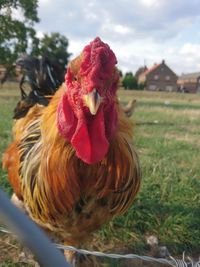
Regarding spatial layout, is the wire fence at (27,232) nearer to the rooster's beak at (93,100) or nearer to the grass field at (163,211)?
the rooster's beak at (93,100)

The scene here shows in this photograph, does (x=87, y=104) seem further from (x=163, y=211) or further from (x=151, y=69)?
(x=151, y=69)

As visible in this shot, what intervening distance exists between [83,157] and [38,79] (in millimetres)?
1869

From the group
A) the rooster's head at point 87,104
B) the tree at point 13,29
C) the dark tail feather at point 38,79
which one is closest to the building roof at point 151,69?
the tree at point 13,29

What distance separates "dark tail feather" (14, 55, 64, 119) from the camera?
3610 millimetres

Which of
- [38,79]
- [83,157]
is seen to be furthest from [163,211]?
[83,157]

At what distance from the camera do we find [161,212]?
3799 millimetres

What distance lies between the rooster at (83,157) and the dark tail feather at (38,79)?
3.61 feet

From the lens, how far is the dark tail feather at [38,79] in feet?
11.8

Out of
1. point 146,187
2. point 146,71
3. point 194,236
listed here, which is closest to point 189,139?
point 146,187

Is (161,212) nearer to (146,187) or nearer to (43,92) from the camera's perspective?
(146,187)

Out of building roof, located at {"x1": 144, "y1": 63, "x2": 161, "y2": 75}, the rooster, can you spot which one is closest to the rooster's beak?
the rooster

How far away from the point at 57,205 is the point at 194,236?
175 centimetres

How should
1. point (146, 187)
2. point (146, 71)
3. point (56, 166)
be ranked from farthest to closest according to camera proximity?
1. point (146, 71)
2. point (146, 187)
3. point (56, 166)

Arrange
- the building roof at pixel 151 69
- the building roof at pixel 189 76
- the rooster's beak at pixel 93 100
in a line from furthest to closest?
the building roof at pixel 189 76 → the building roof at pixel 151 69 → the rooster's beak at pixel 93 100
